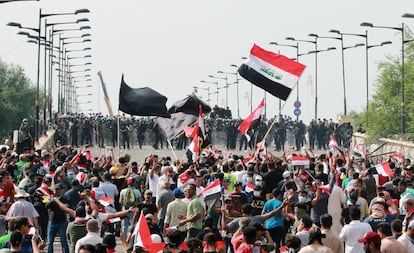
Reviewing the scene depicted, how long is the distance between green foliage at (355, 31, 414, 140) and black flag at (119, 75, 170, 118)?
44467 millimetres

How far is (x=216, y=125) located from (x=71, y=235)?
173 feet

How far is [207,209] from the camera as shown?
21.9 metres

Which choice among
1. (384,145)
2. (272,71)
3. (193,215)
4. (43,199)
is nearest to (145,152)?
(384,145)

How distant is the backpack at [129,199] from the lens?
928 inches

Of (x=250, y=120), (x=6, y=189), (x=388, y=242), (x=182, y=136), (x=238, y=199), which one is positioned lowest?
(x=388, y=242)

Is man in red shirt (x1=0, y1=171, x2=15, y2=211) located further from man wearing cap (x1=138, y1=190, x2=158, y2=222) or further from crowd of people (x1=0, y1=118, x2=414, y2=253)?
man wearing cap (x1=138, y1=190, x2=158, y2=222)

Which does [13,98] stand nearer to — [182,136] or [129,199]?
[182,136]

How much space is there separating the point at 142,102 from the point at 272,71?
10.2 feet

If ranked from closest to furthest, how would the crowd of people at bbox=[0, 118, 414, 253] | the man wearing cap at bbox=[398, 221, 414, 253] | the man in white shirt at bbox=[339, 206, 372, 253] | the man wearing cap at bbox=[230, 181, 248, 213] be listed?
the crowd of people at bbox=[0, 118, 414, 253] → the man wearing cap at bbox=[398, 221, 414, 253] → the man in white shirt at bbox=[339, 206, 372, 253] → the man wearing cap at bbox=[230, 181, 248, 213]

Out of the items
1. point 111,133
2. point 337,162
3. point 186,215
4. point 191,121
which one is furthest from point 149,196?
point 111,133

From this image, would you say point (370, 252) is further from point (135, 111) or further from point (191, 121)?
point (191, 121)

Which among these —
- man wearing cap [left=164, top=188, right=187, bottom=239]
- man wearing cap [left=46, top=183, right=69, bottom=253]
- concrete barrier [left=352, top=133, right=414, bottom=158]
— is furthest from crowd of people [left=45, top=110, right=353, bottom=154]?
man wearing cap [left=164, top=188, right=187, bottom=239]

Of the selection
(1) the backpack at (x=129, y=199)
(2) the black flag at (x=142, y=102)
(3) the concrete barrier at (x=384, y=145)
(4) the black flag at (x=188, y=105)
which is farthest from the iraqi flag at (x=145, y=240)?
(3) the concrete barrier at (x=384, y=145)

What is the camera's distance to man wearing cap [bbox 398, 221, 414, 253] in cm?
1596
